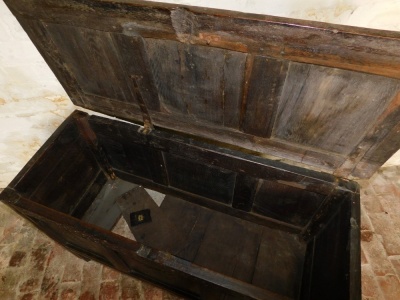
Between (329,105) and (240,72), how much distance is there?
58cm

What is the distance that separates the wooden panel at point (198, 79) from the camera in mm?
1454

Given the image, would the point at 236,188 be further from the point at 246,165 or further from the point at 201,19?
the point at 201,19

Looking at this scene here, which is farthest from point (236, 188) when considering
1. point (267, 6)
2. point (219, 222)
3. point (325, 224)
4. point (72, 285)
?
point (72, 285)

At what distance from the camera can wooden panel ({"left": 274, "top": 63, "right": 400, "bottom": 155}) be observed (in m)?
1.31

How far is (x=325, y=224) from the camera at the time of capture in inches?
84.4

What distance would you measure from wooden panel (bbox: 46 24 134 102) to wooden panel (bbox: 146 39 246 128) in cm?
29

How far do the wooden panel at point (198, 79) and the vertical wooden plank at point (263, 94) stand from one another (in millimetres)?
84

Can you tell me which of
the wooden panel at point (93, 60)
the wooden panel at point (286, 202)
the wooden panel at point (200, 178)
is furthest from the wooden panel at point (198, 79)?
the wooden panel at point (286, 202)

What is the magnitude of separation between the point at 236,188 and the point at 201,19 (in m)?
1.57

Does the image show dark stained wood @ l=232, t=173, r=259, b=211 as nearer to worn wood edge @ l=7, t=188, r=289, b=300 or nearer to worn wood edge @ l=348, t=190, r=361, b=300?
worn wood edge @ l=348, t=190, r=361, b=300

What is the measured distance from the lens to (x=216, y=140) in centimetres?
209

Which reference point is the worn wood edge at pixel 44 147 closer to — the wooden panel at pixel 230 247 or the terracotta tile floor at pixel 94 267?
the terracotta tile floor at pixel 94 267

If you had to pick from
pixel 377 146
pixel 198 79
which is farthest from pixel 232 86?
pixel 377 146

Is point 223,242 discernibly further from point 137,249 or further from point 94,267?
point 94,267
